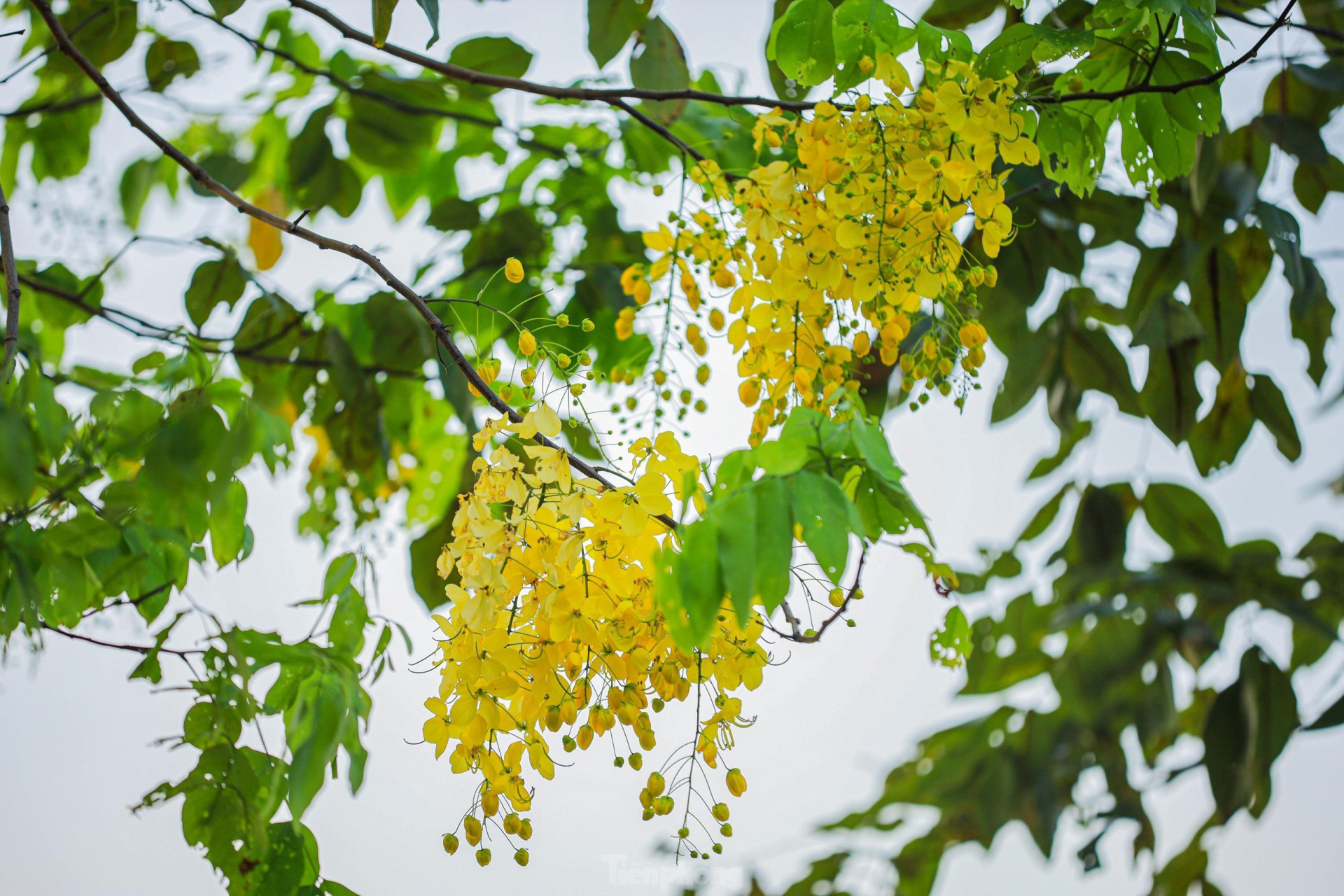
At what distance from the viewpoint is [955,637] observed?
519 mm

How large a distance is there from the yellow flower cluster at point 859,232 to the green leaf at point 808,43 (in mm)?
26

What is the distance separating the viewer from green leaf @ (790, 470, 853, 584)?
0.37 m

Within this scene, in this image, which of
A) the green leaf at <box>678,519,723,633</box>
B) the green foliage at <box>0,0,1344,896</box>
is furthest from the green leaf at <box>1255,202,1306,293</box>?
the green leaf at <box>678,519,723,633</box>

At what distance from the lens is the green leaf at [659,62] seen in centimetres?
72

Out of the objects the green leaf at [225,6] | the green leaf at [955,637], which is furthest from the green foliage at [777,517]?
the green leaf at [225,6]

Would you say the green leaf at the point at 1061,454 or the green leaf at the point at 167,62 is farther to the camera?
the green leaf at the point at 1061,454

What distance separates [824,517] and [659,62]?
0.47 m

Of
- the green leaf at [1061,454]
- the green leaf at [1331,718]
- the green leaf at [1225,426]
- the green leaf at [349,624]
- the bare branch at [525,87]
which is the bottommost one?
the green leaf at [1331,718]

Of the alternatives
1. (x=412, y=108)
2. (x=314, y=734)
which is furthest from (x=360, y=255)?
(x=412, y=108)

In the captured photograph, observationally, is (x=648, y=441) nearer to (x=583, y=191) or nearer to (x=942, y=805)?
(x=583, y=191)

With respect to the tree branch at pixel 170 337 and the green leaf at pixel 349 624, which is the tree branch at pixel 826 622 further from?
the tree branch at pixel 170 337

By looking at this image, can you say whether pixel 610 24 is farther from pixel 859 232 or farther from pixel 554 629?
pixel 554 629

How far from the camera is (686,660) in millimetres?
432

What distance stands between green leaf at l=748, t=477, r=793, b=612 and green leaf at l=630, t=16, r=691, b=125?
0.43 metres
